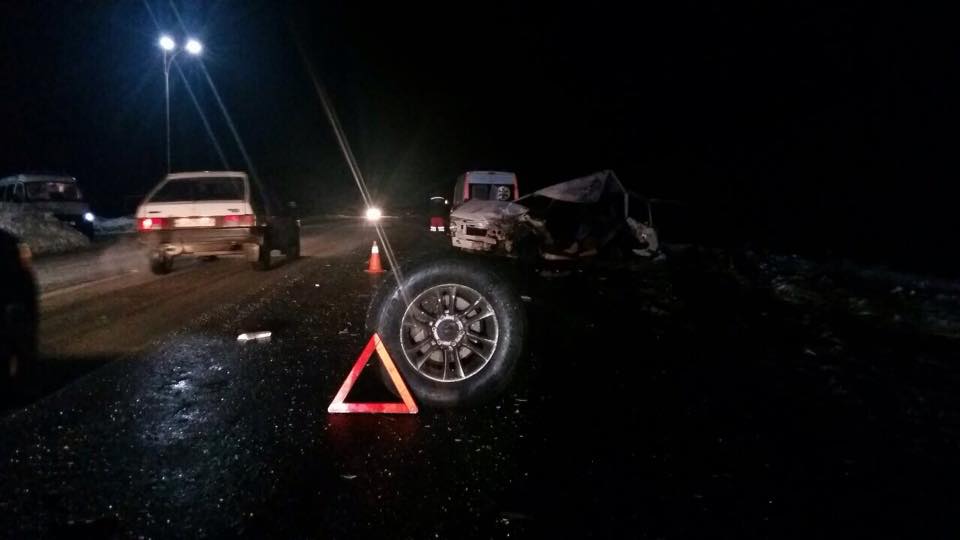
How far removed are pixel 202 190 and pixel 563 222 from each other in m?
6.74

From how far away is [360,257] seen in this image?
14992 mm

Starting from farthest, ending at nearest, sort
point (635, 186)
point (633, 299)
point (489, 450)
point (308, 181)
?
point (308, 181) < point (635, 186) < point (633, 299) < point (489, 450)

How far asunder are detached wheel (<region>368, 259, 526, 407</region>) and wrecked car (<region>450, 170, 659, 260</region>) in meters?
6.15

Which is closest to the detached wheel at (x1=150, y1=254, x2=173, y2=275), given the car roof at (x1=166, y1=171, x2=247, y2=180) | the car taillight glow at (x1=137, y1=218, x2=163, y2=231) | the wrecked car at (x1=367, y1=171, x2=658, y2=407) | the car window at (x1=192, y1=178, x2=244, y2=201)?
the car taillight glow at (x1=137, y1=218, x2=163, y2=231)

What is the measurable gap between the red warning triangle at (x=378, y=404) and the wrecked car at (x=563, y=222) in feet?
20.8

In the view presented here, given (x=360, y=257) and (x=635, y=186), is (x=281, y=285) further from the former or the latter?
(x=635, y=186)

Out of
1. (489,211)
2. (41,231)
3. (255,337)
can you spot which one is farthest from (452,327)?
(41,231)

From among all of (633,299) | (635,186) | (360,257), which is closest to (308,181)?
(635,186)

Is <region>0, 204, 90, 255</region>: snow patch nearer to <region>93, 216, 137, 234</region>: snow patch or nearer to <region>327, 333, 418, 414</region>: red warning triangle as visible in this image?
<region>93, 216, 137, 234</region>: snow patch

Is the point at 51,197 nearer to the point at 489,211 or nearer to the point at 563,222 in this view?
the point at 489,211

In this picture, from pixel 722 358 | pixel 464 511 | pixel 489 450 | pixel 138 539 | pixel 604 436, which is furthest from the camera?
pixel 722 358

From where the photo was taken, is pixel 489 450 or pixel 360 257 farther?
pixel 360 257

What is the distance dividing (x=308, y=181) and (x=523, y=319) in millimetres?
109654

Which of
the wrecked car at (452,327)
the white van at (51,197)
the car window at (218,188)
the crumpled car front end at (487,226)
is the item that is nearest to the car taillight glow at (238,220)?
the car window at (218,188)
